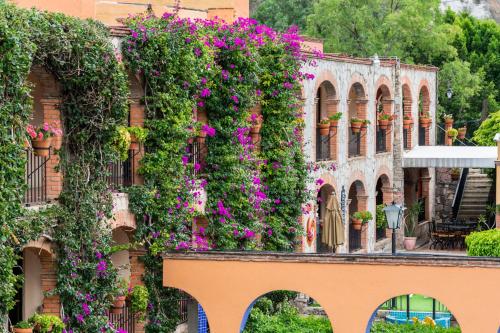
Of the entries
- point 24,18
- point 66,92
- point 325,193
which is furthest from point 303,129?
point 24,18

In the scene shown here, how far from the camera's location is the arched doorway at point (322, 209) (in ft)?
122

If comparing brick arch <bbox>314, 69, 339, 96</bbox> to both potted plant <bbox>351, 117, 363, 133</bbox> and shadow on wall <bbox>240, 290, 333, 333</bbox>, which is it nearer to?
potted plant <bbox>351, 117, 363, 133</bbox>

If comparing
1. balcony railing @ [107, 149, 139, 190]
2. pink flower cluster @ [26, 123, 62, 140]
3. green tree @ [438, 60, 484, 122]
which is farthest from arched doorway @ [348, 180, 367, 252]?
pink flower cluster @ [26, 123, 62, 140]

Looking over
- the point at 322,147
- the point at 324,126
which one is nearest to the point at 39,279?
the point at 324,126

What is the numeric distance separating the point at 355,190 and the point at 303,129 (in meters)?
9.50

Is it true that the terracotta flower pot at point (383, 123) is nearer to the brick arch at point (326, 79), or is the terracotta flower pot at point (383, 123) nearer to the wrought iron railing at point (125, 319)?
the brick arch at point (326, 79)

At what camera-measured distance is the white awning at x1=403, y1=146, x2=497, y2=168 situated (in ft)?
140

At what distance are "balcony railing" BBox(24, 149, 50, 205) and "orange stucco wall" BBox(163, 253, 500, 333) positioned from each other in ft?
10.2

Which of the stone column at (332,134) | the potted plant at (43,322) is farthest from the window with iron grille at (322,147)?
the potted plant at (43,322)

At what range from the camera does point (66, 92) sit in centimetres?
2298

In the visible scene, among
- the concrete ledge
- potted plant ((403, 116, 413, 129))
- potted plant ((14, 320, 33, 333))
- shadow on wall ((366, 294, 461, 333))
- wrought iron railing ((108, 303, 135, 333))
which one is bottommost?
shadow on wall ((366, 294, 461, 333))

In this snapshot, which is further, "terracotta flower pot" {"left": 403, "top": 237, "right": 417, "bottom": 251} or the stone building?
"terracotta flower pot" {"left": 403, "top": 237, "right": 417, "bottom": 251}

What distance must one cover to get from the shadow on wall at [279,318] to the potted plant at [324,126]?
672cm

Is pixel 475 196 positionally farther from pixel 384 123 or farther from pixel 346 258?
pixel 346 258
